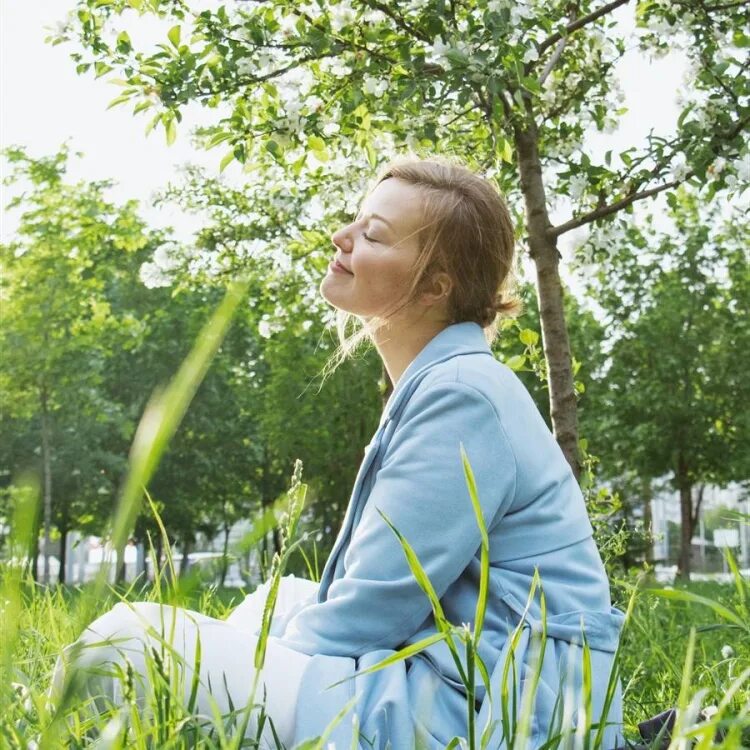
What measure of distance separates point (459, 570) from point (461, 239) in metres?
0.98

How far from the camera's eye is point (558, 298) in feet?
15.5

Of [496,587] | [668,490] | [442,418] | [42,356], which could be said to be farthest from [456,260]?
[668,490]

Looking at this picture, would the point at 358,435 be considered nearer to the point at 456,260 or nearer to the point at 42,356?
the point at 42,356

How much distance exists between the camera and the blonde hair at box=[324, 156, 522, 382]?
2594 millimetres

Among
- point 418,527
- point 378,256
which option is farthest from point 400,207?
point 418,527

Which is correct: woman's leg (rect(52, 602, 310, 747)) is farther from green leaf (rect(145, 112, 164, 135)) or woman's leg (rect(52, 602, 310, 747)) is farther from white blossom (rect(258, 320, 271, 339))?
white blossom (rect(258, 320, 271, 339))

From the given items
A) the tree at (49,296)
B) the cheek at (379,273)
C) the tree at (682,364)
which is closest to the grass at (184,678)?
the cheek at (379,273)

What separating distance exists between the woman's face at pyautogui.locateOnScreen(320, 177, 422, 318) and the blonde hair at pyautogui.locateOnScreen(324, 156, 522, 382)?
0.02 m

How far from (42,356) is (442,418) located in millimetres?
18838

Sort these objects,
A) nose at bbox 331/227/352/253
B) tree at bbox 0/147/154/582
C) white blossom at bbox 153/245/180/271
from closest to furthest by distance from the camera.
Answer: nose at bbox 331/227/352/253 → white blossom at bbox 153/245/180/271 → tree at bbox 0/147/154/582

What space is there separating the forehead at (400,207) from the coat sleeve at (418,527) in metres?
0.71

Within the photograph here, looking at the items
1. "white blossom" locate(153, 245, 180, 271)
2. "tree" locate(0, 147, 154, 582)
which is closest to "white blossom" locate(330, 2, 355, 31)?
"white blossom" locate(153, 245, 180, 271)

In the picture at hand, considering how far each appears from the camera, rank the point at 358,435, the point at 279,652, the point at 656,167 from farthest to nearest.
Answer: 1. the point at 358,435
2. the point at 656,167
3. the point at 279,652

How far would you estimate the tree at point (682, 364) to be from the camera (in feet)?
75.9
